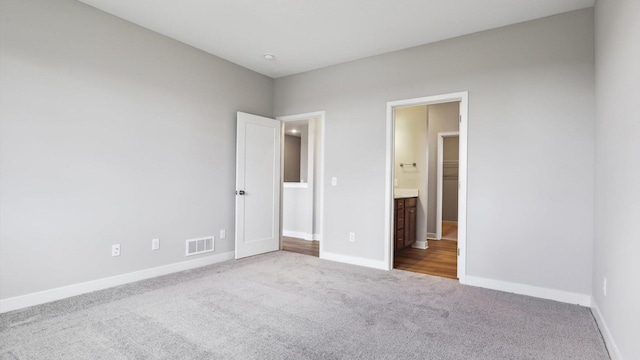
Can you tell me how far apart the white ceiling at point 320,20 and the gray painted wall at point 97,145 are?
0.36 meters

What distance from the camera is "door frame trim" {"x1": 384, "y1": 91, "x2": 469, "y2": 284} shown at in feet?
11.1

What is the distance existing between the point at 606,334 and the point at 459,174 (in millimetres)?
1752

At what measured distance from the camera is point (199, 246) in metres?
3.95

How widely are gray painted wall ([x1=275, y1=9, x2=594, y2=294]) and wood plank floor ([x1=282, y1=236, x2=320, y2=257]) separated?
1209 millimetres

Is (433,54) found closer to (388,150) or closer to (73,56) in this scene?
(388,150)

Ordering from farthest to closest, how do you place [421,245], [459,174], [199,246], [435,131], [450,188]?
1. [450,188]
2. [435,131]
3. [421,245]
4. [199,246]
5. [459,174]

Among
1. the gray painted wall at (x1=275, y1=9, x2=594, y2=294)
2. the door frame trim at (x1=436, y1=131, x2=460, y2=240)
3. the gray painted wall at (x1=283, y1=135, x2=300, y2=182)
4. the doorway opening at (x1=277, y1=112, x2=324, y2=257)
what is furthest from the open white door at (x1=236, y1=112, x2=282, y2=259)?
the gray painted wall at (x1=283, y1=135, x2=300, y2=182)

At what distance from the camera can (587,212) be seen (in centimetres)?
280

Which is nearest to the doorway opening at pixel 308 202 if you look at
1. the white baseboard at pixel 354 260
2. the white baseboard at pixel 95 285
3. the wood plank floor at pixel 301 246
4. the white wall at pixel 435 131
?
the wood plank floor at pixel 301 246

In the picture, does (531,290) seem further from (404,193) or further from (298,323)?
(298,323)

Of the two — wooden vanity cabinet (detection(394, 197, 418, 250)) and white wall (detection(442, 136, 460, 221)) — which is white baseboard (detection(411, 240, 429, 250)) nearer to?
wooden vanity cabinet (detection(394, 197, 418, 250))

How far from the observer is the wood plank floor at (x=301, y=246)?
4.88 meters

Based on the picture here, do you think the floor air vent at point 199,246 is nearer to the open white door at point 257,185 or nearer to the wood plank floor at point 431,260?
the open white door at point 257,185

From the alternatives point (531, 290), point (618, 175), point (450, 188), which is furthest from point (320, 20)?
point (450, 188)
